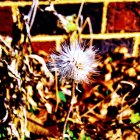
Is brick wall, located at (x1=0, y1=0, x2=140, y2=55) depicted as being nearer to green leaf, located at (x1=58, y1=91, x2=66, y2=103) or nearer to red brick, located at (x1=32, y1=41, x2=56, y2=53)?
red brick, located at (x1=32, y1=41, x2=56, y2=53)

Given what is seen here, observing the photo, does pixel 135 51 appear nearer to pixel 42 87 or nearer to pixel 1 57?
pixel 42 87

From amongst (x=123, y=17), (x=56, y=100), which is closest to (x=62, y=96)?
(x=56, y=100)

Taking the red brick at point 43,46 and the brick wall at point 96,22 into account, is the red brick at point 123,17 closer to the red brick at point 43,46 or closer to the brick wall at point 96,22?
the brick wall at point 96,22

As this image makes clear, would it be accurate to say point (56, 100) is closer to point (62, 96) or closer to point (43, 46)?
point (62, 96)

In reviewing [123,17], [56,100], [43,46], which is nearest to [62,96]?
[56,100]

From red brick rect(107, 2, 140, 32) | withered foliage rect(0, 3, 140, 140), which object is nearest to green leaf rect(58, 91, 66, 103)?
withered foliage rect(0, 3, 140, 140)

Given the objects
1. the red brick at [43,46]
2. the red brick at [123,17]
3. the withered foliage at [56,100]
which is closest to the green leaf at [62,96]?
the withered foliage at [56,100]

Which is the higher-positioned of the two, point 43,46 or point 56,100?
point 43,46

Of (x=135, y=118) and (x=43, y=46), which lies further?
(x=43, y=46)
